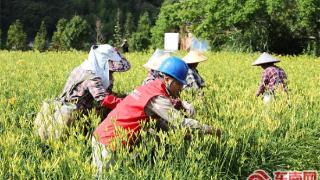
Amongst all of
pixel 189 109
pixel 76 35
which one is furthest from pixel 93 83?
pixel 76 35

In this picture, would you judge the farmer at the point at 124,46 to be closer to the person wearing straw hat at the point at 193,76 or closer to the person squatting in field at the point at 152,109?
the person wearing straw hat at the point at 193,76

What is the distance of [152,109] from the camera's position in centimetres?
313

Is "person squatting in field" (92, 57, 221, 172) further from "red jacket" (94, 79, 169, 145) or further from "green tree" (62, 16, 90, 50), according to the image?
"green tree" (62, 16, 90, 50)

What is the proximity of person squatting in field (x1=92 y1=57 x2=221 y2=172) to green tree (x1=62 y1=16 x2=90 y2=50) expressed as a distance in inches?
1847

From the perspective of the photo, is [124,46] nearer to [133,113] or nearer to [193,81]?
[193,81]

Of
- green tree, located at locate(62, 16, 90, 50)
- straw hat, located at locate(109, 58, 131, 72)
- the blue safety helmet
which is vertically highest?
the blue safety helmet

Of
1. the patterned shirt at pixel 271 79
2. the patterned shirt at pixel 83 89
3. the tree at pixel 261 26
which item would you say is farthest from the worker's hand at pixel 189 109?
the tree at pixel 261 26

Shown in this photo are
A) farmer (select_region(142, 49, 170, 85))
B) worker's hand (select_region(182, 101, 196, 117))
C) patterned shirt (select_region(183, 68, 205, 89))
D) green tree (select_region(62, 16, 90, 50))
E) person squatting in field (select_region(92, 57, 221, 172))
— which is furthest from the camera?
green tree (select_region(62, 16, 90, 50))

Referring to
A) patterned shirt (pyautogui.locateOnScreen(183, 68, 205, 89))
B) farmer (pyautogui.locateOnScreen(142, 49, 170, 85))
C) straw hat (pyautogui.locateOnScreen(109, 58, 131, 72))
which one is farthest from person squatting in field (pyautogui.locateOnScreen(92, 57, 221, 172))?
patterned shirt (pyautogui.locateOnScreen(183, 68, 205, 89))

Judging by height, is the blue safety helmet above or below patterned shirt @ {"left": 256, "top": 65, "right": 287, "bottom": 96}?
above

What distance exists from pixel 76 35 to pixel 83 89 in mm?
47740

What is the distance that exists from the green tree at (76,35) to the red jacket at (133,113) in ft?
154

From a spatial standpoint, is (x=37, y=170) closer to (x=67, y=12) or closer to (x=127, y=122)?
(x=127, y=122)

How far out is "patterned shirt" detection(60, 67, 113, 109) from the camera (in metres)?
3.95
